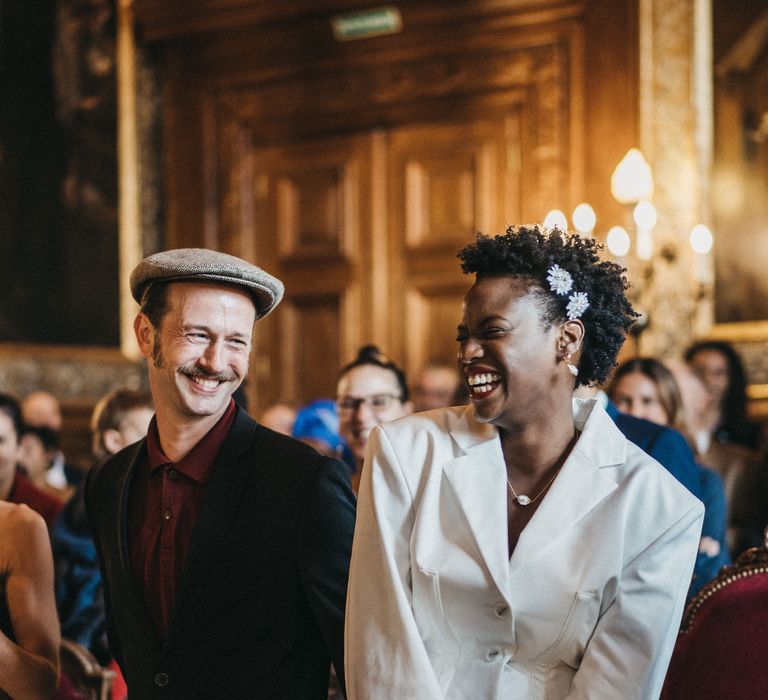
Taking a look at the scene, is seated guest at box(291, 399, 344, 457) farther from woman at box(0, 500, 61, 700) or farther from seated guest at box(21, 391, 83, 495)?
woman at box(0, 500, 61, 700)

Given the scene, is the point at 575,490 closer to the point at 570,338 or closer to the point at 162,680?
the point at 570,338

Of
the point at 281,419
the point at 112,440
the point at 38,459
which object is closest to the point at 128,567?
the point at 112,440

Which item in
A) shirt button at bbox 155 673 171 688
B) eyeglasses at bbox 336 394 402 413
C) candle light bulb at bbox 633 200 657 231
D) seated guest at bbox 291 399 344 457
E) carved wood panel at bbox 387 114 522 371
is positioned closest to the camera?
shirt button at bbox 155 673 171 688

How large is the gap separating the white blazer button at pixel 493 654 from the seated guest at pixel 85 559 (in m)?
1.98

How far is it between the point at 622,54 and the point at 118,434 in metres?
4.83

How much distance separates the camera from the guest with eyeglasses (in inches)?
165

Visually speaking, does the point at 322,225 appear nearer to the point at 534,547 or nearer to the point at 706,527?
the point at 706,527

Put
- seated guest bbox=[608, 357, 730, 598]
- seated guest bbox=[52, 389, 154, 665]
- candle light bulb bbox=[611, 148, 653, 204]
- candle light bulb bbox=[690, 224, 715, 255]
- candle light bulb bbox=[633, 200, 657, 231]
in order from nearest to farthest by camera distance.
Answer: seated guest bbox=[52, 389, 154, 665] < seated guest bbox=[608, 357, 730, 598] < candle light bulb bbox=[611, 148, 653, 204] < candle light bulb bbox=[633, 200, 657, 231] < candle light bulb bbox=[690, 224, 715, 255]

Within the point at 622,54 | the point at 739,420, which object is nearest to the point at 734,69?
the point at 622,54

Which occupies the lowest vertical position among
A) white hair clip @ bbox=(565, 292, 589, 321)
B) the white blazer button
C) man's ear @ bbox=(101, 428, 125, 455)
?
the white blazer button

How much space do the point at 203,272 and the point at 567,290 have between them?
2.60 ft

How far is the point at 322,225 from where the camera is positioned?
8.76 metres

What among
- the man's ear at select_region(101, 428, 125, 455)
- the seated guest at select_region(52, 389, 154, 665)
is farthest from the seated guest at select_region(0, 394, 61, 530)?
the man's ear at select_region(101, 428, 125, 455)

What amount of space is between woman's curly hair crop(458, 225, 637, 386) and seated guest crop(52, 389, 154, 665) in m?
1.96
